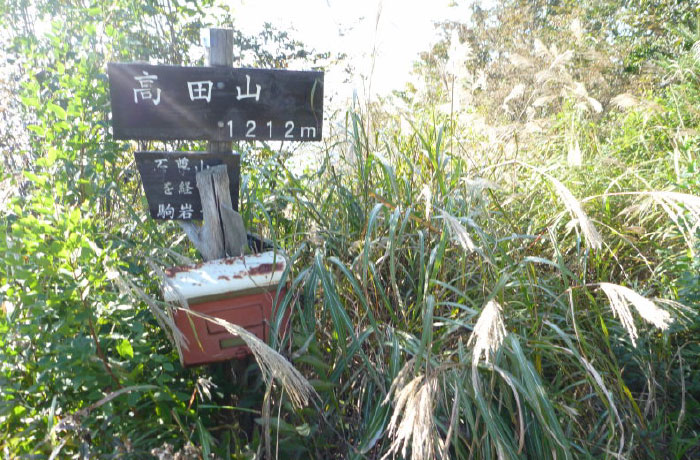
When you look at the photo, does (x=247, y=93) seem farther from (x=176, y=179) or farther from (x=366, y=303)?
(x=366, y=303)

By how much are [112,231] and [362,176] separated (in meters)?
1.11

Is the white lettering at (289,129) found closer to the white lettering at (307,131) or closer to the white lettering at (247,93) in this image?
the white lettering at (307,131)

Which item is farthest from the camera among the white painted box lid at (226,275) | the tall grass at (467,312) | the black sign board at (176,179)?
the black sign board at (176,179)

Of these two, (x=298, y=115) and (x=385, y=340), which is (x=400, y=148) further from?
(x=385, y=340)

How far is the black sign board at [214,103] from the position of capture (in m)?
2.10

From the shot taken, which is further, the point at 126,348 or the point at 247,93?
the point at 247,93

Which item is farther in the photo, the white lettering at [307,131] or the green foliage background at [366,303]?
the white lettering at [307,131]

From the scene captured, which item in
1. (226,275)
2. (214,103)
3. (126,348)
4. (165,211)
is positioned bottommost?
(126,348)

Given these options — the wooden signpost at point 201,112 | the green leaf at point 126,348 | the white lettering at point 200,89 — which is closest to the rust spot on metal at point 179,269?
the green leaf at point 126,348

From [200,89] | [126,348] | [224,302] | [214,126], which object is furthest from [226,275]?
[200,89]

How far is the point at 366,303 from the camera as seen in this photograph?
6.06 feet

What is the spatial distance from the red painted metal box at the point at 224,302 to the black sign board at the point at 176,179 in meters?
0.38

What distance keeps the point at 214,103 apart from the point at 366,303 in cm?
95

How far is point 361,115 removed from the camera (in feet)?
7.54
